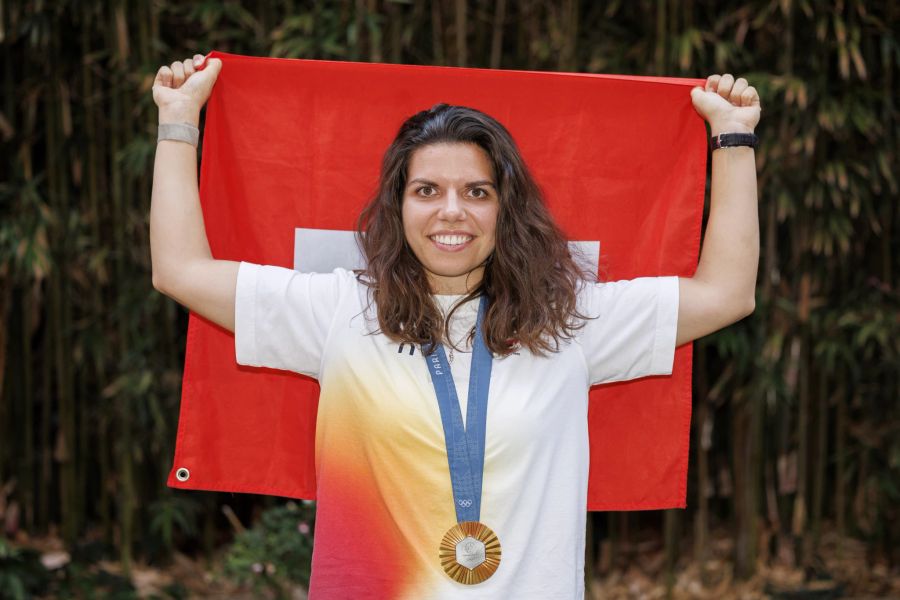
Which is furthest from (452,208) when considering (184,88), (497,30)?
(497,30)

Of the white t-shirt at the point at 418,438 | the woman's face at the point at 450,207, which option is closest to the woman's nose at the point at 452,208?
the woman's face at the point at 450,207

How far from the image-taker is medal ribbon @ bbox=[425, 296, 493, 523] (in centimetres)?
149

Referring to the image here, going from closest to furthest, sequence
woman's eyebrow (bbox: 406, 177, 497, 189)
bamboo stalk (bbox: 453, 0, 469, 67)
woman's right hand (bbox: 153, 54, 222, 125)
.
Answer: woman's eyebrow (bbox: 406, 177, 497, 189) < woman's right hand (bbox: 153, 54, 222, 125) < bamboo stalk (bbox: 453, 0, 469, 67)

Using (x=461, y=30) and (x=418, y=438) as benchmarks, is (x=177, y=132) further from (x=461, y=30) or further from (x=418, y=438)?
(x=461, y=30)

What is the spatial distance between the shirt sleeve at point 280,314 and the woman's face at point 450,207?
0.18m

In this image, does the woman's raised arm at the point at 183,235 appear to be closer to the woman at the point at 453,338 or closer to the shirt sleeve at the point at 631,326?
the woman at the point at 453,338

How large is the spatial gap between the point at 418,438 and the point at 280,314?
12.1 inches

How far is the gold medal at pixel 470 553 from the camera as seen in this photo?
148 cm

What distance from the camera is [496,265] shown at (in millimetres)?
1620

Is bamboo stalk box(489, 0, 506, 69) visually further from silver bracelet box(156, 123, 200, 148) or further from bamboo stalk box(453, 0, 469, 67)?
silver bracelet box(156, 123, 200, 148)

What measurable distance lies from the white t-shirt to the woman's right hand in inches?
12.4

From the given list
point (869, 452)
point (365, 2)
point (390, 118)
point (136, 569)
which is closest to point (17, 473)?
point (136, 569)

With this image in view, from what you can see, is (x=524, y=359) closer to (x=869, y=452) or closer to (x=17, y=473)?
(x=869, y=452)

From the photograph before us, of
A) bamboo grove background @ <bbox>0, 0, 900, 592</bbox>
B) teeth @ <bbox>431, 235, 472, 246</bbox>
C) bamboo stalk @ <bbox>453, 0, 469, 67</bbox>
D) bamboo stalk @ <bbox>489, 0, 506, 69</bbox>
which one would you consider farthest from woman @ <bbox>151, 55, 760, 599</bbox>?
bamboo stalk @ <bbox>489, 0, 506, 69</bbox>
